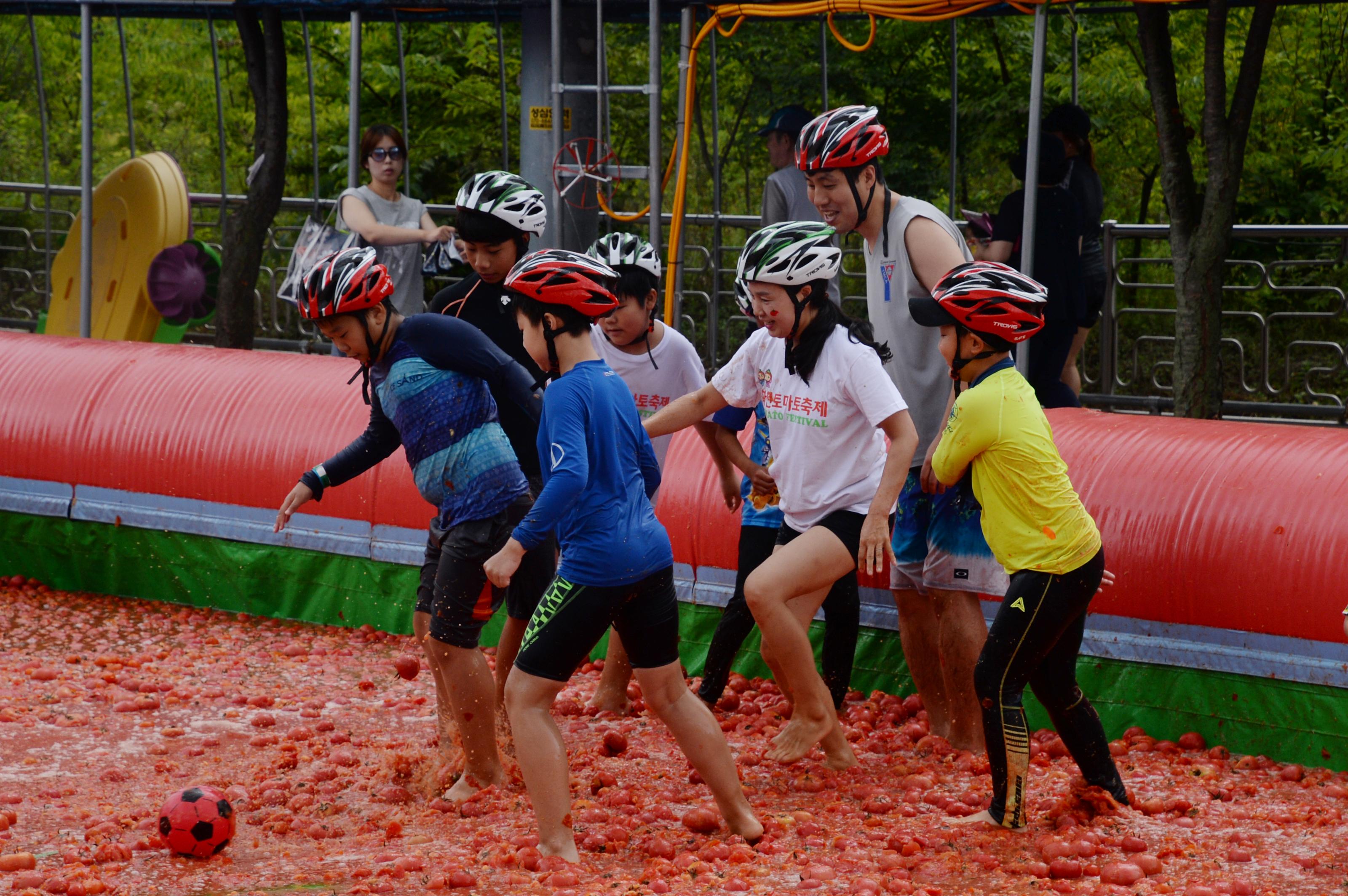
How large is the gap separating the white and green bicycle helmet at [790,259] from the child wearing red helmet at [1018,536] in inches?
19.1

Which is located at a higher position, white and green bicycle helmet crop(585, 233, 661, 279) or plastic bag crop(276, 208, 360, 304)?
plastic bag crop(276, 208, 360, 304)

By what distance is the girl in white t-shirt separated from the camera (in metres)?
5.45

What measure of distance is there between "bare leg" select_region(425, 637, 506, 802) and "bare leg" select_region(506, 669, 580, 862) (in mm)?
717

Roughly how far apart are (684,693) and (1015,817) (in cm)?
123

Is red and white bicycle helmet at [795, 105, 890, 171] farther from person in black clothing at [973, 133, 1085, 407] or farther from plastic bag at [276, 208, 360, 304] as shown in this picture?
plastic bag at [276, 208, 360, 304]

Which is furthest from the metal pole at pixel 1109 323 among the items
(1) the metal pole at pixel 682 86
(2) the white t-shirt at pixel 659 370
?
(2) the white t-shirt at pixel 659 370

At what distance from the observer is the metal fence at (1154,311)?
39.8 feet

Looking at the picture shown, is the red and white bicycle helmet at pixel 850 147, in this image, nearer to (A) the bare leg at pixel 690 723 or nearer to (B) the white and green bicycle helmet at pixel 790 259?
(B) the white and green bicycle helmet at pixel 790 259

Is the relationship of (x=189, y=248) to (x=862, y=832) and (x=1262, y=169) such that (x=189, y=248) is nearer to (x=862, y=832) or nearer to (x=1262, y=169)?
(x=862, y=832)

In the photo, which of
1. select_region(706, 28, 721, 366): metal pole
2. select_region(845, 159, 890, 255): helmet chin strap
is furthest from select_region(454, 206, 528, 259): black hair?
select_region(706, 28, 721, 366): metal pole

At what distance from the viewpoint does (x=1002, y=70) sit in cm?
1630

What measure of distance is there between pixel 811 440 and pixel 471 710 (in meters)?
1.61

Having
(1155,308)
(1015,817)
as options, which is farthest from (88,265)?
(1015,817)

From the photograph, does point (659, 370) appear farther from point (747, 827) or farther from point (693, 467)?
point (747, 827)
